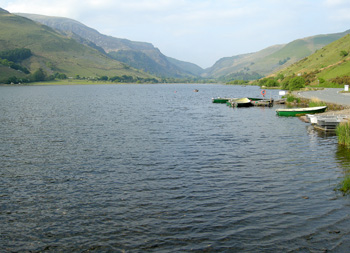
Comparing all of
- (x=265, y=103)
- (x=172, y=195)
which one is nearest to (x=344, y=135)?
(x=172, y=195)

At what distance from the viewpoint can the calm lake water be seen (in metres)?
15.2

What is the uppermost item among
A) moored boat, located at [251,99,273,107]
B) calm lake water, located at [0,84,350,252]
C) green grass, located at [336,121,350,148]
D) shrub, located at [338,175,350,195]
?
moored boat, located at [251,99,273,107]

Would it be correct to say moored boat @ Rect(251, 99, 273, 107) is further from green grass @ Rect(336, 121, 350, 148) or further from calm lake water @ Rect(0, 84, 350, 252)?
green grass @ Rect(336, 121, 350, 148)

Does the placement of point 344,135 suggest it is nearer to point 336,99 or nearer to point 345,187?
point 345,187

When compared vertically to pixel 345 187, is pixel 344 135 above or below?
above

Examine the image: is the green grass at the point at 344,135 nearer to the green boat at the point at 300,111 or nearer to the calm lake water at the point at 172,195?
the calm lake water at the point at 172,195

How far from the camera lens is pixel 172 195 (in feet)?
68.9

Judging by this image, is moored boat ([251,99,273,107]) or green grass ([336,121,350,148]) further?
moored boat ([251,99,273,107])

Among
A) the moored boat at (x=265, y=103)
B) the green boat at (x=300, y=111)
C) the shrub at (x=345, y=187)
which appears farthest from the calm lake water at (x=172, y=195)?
the moored boat at (x=265, y=103)

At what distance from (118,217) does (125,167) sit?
10.5m

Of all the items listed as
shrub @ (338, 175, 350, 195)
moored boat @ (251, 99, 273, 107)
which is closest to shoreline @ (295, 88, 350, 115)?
moored boat @ (251, 99, 273, 107)

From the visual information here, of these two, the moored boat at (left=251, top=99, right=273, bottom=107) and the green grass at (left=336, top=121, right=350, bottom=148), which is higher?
the moored boat at (left=251, top=99, right=273, bottom=107)

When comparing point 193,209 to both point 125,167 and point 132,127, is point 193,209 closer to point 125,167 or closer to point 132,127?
point 125,167

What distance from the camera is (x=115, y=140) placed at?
40.6 meters
